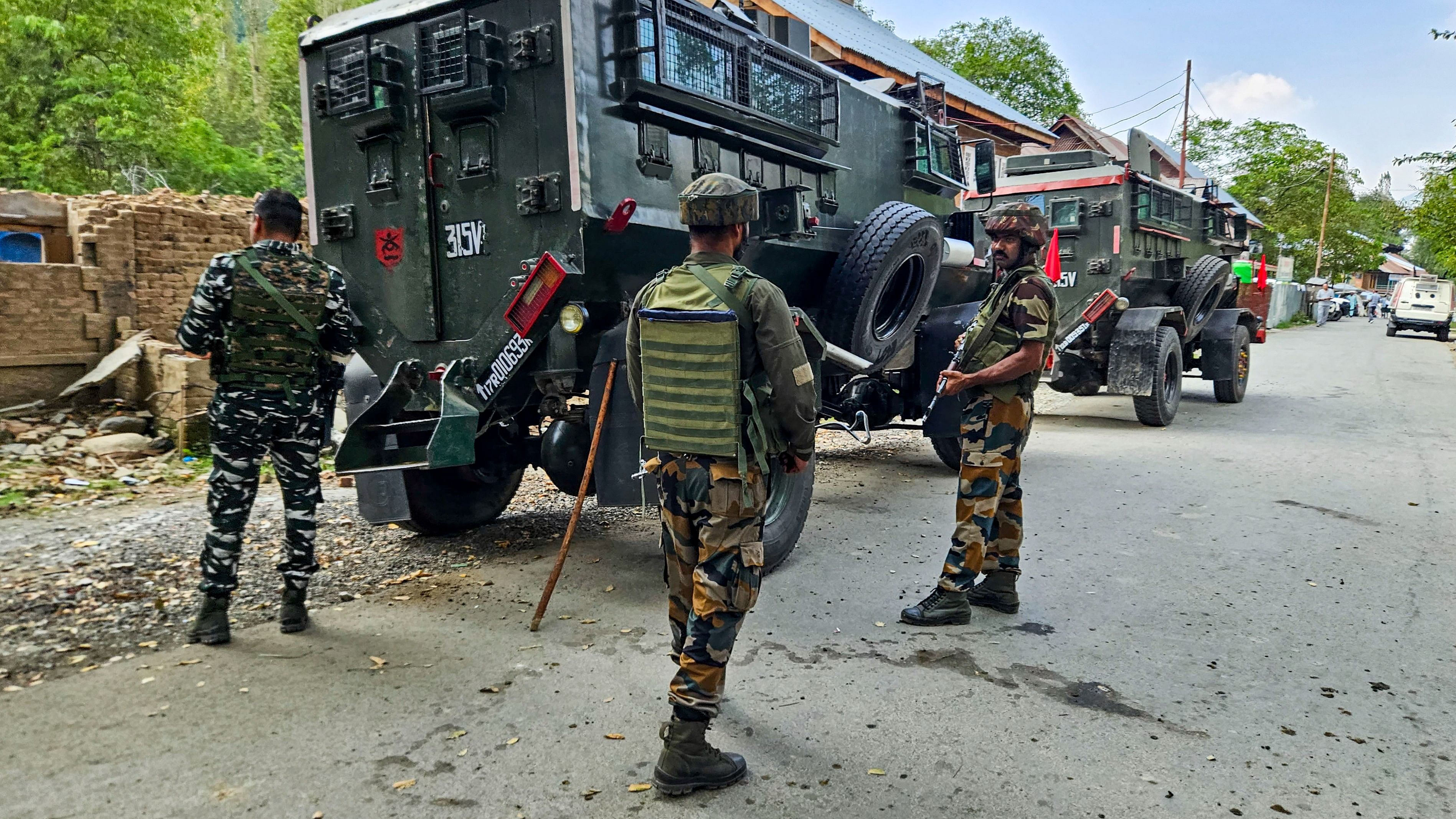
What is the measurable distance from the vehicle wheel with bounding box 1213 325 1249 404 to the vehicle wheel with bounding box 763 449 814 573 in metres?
8.96

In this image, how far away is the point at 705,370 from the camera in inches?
109

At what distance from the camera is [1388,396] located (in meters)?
12.6

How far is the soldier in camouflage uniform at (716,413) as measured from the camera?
8.93ft

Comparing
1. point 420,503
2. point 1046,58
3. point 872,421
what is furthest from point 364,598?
point 1046,58

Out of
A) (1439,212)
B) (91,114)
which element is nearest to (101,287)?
(91,114)

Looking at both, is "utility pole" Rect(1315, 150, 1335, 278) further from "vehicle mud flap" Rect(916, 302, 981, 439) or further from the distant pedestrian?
"vehicle mud flap" Rect(916, 302, 981, 439)

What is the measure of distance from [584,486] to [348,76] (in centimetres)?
221

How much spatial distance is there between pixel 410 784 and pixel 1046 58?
36017 millimetres

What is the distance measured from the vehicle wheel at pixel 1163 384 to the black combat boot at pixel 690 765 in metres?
8.19

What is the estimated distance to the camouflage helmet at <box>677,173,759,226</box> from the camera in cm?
278

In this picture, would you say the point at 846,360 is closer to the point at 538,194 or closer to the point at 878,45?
the point at 538,194

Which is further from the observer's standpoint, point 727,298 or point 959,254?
point 959,254

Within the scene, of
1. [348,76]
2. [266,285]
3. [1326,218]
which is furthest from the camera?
[1326,218]

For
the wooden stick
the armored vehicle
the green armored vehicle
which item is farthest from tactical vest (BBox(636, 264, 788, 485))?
the armored vehicle
